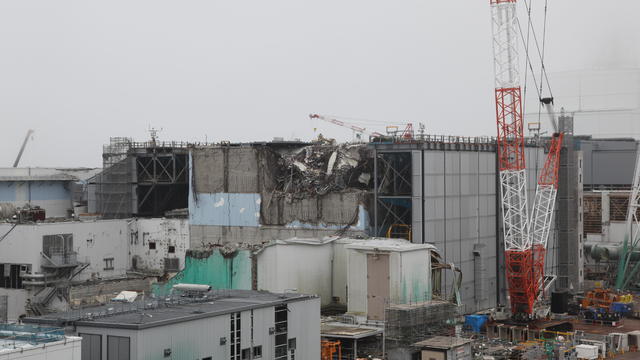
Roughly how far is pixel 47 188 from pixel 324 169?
108ft

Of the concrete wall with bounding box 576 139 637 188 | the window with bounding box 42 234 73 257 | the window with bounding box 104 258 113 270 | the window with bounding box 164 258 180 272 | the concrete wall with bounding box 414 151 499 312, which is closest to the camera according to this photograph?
the concrete wall with bounding box 414 151 499 312

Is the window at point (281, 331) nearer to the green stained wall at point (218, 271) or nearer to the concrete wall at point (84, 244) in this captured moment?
the green stained wall at point (218, 271)

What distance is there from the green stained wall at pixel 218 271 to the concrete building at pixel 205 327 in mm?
13752

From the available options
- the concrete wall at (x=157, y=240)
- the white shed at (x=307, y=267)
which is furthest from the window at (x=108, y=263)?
the white shed at (x=307, y=267)

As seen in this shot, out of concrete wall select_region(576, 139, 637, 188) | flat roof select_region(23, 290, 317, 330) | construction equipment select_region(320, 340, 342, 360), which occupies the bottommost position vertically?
construction equipment select_region(320, 340, 342, 360)

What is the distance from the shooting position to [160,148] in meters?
83.1

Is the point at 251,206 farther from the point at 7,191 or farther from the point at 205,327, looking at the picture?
the point at 205,327

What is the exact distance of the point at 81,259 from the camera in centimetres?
7462

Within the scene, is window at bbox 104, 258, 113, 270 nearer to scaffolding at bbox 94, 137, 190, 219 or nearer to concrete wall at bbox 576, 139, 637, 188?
scaffolding at bbox 94, 137, 190, 219

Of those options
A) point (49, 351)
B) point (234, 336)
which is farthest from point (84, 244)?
point (49, 351)

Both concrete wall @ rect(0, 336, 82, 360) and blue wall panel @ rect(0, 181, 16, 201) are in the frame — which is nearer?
concrete wall @ rect(0, 336, 82, 360)

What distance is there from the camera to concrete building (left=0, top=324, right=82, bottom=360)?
31484 mm

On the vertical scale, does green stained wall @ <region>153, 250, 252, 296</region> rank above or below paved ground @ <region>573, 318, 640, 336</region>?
above

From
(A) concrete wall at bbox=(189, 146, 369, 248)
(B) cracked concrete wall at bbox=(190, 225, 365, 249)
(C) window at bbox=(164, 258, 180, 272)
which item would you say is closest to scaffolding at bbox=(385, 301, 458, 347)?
(B) cracked concrete wall at bbox=(190, 225, 365, 249)
